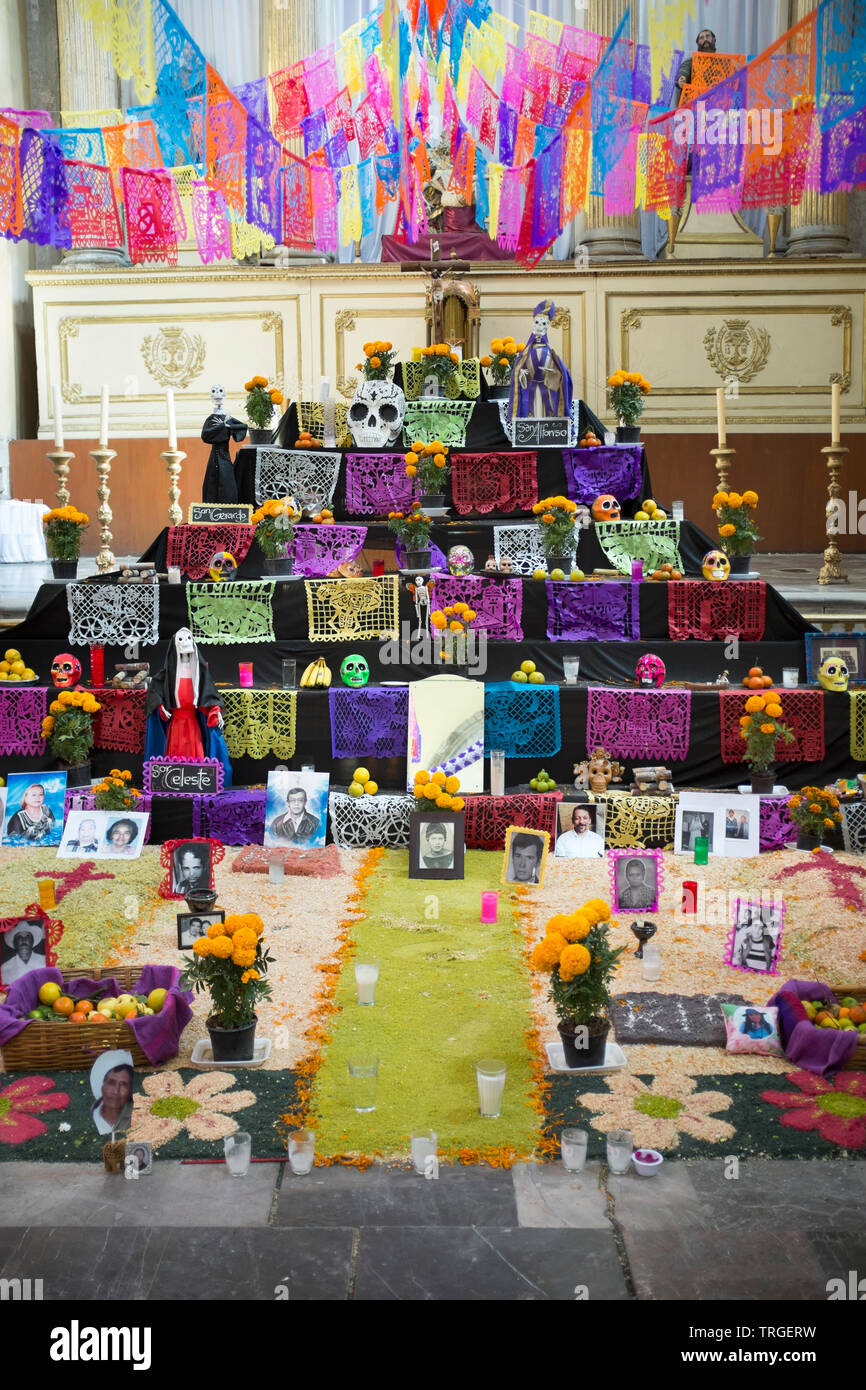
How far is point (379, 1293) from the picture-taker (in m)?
3.96

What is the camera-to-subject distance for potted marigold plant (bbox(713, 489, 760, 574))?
984cm

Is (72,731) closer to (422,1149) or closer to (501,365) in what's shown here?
(422,1149)

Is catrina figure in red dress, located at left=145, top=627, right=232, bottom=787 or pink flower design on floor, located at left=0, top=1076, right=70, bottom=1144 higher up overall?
catrina figure in red dress, located at left=145, top=627, right=232, bottom=787

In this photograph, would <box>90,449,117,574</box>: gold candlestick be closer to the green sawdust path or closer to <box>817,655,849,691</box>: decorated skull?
the green sawdust path

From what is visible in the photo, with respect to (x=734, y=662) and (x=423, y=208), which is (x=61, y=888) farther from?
(x=423, y=208)

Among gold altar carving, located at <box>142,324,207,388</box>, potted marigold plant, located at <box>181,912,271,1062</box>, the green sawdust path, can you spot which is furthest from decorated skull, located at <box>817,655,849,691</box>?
gold altar carving, located at <box>142,324,207,388</box>

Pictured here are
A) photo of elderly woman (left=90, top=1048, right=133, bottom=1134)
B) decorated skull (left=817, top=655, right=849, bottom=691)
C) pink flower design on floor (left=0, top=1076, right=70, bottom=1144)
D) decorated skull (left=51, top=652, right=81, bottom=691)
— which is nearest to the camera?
photo of elderly woman (left=90, top=1048, right=133, bottom=1134)

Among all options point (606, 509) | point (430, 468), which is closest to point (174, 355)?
point (430, 468)

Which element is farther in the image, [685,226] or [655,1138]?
[685,226]

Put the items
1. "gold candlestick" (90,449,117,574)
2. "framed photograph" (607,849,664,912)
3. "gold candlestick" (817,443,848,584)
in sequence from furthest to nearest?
"gold candlestick" (817,443,848,584) < "gold candlestick" (90,449,117,574) < "framed photograph" (607,849,664,912)

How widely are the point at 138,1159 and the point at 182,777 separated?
3.77 m

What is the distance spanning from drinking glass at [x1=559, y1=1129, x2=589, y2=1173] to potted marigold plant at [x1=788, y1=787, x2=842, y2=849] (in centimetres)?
372

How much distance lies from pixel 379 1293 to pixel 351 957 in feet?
9.20
